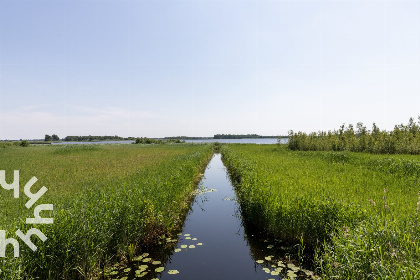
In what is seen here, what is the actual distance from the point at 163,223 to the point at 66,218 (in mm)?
3810

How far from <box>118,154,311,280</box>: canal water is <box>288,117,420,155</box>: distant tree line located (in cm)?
2464

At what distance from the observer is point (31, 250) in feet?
14.1

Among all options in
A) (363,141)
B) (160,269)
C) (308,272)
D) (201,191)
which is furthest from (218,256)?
(363,141)

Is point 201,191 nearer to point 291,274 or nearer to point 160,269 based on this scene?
point 160,269

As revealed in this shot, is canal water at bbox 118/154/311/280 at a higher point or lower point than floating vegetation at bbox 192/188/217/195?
lower

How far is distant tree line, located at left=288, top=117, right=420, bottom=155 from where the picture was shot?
2512 cm

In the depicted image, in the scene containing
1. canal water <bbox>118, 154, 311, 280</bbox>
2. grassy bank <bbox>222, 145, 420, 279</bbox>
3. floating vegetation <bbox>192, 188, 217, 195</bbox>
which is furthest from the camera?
floating vegetation <bbox>192, 188, 217, 195</bbox>

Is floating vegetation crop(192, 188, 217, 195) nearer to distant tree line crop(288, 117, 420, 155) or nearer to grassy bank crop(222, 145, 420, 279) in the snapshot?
grassy bank crop(222, 145, 420, 279)

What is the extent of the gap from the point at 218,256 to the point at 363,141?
29524 millimetres

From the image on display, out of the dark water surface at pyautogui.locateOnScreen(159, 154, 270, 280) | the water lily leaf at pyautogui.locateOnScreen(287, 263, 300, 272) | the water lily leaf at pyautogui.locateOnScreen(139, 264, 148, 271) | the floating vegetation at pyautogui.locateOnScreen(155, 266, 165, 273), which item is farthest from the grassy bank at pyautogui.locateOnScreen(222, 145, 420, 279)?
the water lily leaf at pyautogui.locateOnScreen(139, 264, 148, 271)

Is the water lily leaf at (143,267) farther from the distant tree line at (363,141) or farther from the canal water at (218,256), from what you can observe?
the distant tree line at (363,141)

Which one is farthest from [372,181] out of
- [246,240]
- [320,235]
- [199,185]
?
[199,185]

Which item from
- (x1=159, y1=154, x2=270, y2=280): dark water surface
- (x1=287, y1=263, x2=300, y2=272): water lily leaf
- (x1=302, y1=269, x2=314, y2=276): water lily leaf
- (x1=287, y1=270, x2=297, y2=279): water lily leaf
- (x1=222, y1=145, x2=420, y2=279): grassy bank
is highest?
(x1=222, y1=145, x2=420, y2=279): grassy bank

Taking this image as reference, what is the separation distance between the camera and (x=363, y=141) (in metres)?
29.0
